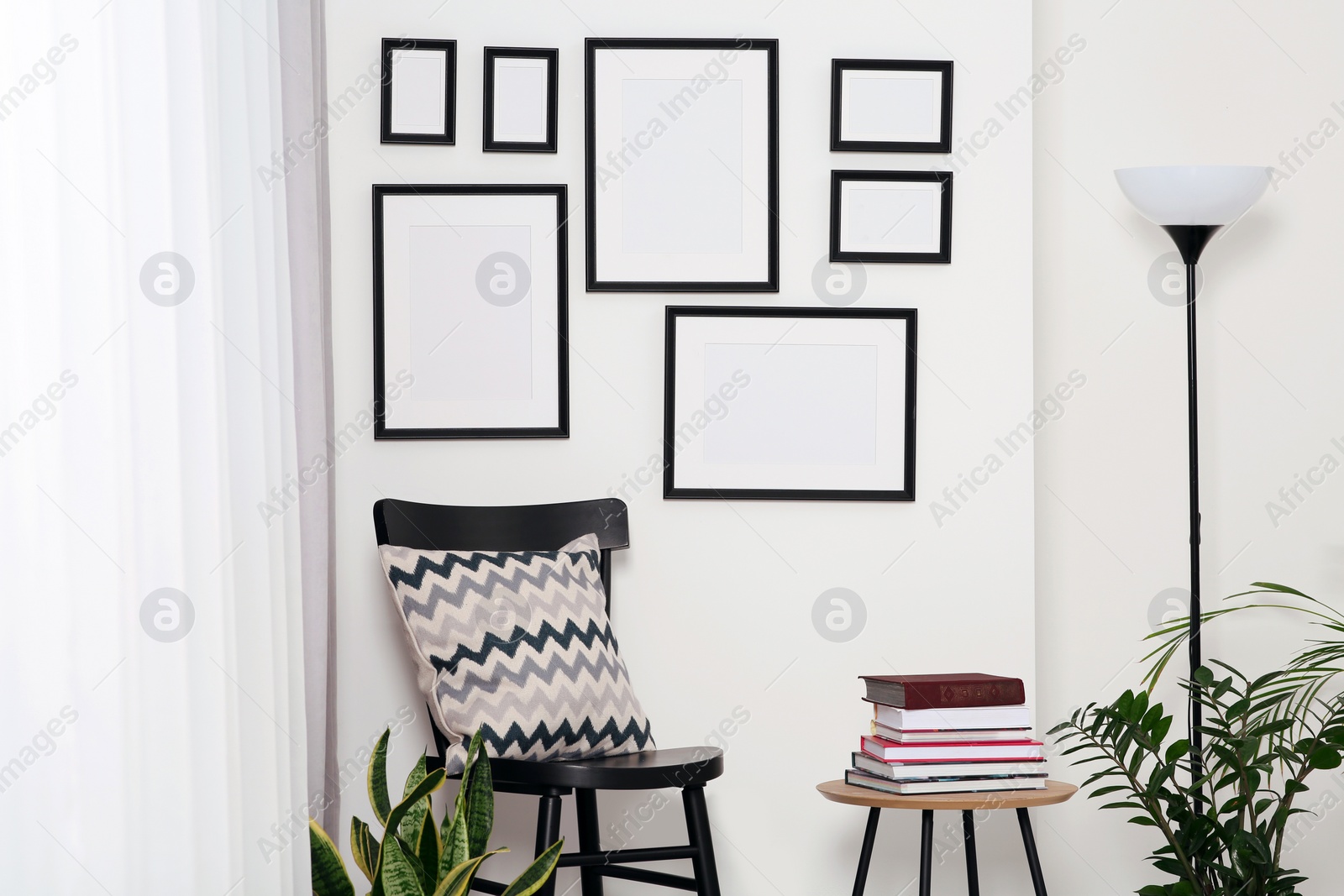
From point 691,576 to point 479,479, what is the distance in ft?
1.72

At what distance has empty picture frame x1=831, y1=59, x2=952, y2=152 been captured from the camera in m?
2.45

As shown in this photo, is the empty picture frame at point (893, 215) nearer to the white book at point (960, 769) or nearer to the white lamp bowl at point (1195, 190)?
the white lamp bowl at point (1195, 190)

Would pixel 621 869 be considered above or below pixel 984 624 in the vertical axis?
below

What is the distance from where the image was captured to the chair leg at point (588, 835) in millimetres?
2164

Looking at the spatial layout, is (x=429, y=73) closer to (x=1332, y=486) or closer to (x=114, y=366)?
(x=114, y=366)

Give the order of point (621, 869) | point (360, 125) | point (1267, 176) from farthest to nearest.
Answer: point (360, 125)
point (1267, 176)
point (621, 869)

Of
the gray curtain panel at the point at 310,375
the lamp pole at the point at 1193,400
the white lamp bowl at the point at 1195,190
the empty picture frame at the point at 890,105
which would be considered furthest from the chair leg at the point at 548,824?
the white lamp bowl at the point at 1195,190

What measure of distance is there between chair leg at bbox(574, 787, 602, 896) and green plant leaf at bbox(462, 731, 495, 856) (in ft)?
1.27

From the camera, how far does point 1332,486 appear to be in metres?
2.58

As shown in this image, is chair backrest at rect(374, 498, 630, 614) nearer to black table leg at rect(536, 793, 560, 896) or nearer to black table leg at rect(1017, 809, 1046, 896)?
black table leg at rect(536, 793, 560, 896)

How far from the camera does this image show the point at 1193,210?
7.38ft

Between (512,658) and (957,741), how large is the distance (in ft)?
2.76

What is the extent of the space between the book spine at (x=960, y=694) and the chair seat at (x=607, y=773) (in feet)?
1.32

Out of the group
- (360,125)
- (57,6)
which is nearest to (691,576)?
(360,125)
